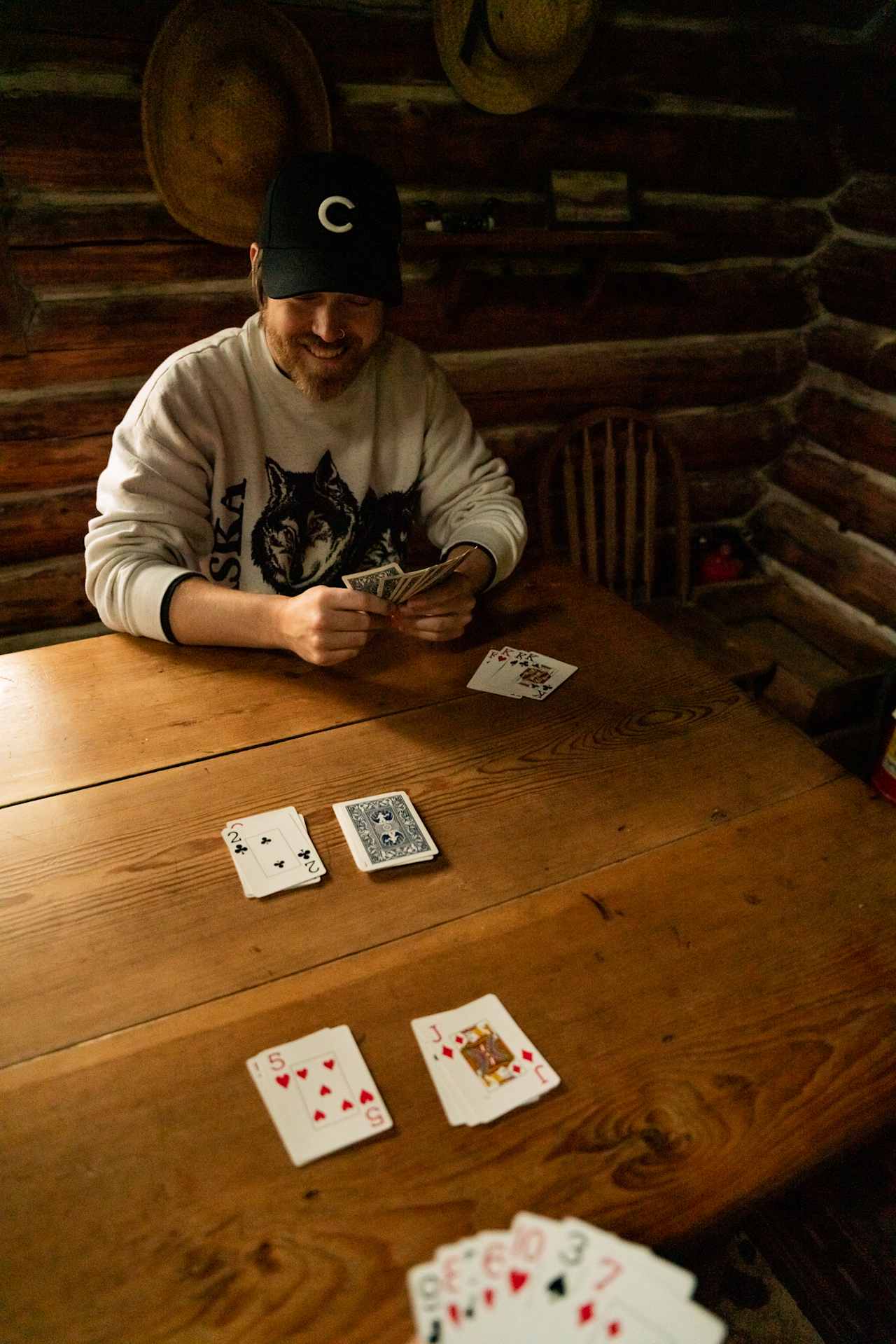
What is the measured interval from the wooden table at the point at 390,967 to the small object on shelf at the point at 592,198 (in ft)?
5.72

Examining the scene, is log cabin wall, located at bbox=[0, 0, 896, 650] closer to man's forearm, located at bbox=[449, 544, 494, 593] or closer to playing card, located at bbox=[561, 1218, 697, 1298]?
man's forearm, located at bbox=[449, 544, 494, 593]

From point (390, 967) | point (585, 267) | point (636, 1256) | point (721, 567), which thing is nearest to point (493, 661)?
point (390, 967)

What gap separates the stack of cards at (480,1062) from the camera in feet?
3.45

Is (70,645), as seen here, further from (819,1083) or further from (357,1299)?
(819,1083)

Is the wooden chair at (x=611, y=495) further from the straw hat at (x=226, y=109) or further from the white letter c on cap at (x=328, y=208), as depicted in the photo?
the white letter c on cap at (x=328, y=208)

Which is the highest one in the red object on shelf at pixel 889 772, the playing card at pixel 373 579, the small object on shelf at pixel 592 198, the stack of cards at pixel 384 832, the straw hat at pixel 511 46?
the straw hat at pixel 511 46

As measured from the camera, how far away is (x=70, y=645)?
1.85 m

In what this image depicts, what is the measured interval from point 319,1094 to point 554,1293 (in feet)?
1.08

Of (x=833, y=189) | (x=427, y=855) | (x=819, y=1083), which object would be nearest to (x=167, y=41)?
(x=427, y=855)

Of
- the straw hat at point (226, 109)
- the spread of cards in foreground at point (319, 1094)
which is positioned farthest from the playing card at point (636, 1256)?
the straw hat at point (226, 109)

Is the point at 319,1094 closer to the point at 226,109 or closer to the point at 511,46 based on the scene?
the point at 226,109

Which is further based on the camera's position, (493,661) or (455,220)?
(455,220)

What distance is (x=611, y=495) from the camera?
10.7 feet

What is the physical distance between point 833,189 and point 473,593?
96.1 inches
